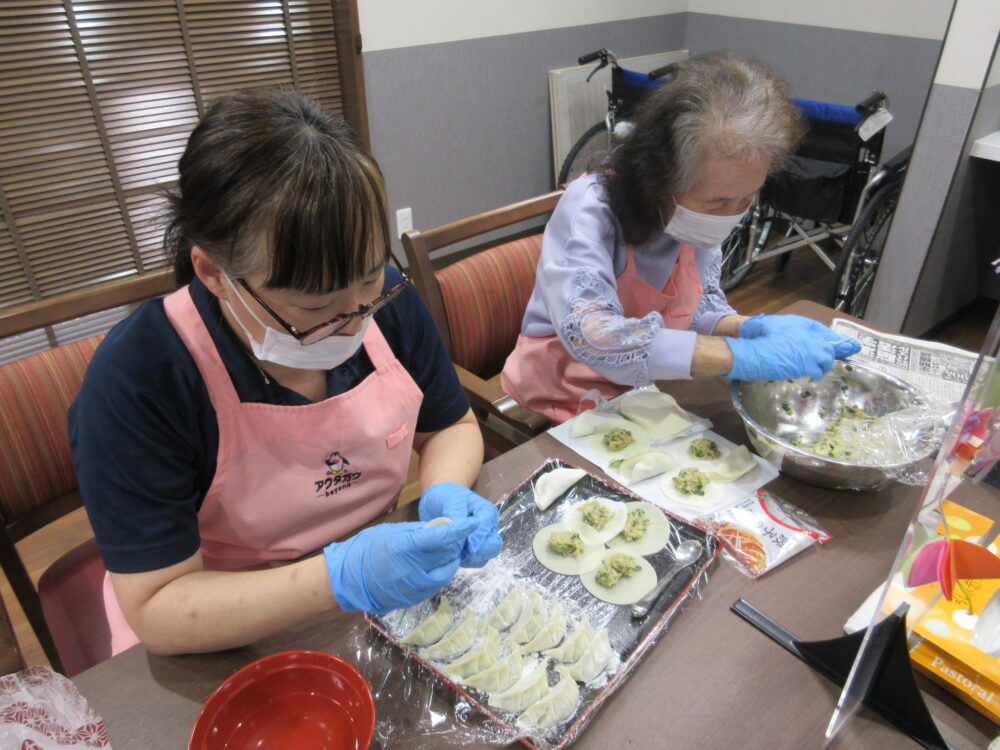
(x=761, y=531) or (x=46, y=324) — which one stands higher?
(x=46, y=324)

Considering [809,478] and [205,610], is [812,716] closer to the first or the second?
[809,478]

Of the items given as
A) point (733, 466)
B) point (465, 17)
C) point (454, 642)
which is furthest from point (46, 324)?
point (465, 17)

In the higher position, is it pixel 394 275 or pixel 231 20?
pixel 231 20

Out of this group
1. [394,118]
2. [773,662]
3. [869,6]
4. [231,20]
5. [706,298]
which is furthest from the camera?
[869,6]

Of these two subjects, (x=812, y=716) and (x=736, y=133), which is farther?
(x=736, y=133)

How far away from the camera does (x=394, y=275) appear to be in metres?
1.10

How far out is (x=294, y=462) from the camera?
95 cm

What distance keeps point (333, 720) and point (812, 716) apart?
543 mm

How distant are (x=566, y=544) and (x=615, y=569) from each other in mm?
76

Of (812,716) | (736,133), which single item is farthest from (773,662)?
(736,133)

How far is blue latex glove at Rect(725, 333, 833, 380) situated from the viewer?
121cm

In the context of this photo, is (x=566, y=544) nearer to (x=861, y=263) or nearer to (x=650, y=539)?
(x=650, y=539)

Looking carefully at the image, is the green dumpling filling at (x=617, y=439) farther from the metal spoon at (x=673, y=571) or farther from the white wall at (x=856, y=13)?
the white wall at (x=856, y=13)

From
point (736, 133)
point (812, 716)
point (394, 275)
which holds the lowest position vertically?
point (812, 716)
